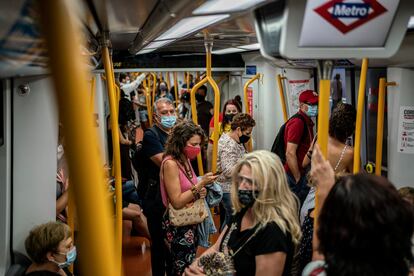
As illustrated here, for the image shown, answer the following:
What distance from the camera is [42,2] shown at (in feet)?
1.61

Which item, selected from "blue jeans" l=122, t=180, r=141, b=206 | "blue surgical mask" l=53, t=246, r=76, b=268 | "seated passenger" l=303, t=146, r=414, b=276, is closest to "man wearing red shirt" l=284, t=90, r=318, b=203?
"blue jeans" l=122, t=180, r=141, b=206

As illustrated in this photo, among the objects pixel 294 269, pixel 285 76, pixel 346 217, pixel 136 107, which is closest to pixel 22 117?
pixel 294 269

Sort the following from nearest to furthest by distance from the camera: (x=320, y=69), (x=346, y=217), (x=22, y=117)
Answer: (x=346, y=217)
(x=320, y=69)
(x=22, y=117)

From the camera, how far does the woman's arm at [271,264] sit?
2.15 m

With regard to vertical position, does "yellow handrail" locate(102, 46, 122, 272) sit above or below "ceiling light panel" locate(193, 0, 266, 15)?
below

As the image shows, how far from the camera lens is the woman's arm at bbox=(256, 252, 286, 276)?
2.15 metres

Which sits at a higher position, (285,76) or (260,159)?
(285,76)

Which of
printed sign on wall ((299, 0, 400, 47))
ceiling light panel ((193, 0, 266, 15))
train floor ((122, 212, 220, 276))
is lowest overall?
train floor ((122, 212, 220, 276))

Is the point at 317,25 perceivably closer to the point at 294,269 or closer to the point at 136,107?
the point at 294,269

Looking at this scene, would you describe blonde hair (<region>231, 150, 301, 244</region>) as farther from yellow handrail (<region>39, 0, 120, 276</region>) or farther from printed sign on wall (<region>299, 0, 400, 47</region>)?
yellow handrail (<region>39, 0, 120, 276</region>)

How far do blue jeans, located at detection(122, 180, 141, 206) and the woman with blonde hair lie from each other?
2.44 metres

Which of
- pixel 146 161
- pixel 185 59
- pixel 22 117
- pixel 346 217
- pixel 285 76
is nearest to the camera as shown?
pixel 346 217

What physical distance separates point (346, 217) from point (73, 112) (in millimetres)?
1143

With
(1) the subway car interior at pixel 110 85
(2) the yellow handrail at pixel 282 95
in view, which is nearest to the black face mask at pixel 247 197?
(1) the subway car interior at pixel 110 85
